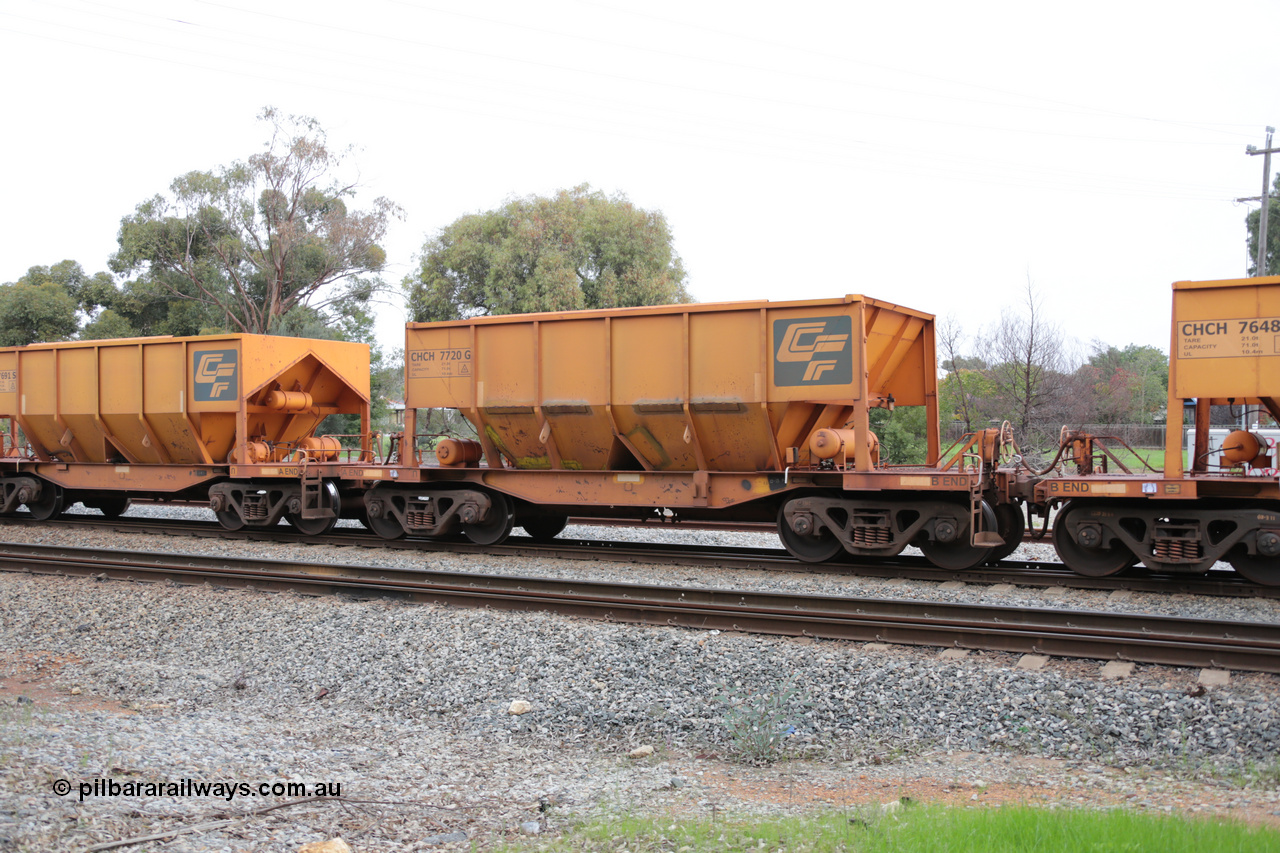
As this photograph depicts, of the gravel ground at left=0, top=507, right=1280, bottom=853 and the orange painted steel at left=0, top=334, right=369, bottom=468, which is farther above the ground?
the orange painted steel at left=0, top=334, right=369, bottom=468

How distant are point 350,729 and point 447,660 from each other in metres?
1.26

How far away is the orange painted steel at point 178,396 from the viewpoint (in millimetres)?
14719

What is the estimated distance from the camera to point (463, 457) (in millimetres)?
12922

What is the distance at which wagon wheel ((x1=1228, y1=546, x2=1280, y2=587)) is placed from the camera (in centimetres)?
870

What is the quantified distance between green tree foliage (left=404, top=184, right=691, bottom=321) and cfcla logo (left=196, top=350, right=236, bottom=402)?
17018 mm

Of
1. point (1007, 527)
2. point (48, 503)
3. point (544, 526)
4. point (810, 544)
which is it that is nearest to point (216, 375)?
point (48, 503)

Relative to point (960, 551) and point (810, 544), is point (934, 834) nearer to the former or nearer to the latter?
point (960, 551)

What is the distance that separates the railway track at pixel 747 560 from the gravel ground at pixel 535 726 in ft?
1.91

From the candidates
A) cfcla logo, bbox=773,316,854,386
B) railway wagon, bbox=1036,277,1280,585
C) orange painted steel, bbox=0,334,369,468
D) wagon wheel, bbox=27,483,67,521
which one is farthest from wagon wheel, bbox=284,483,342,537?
railway wagon, bbox=1036,277,1280,585

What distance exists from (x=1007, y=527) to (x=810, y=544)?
232cm

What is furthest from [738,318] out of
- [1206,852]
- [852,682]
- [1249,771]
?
[1206,852]

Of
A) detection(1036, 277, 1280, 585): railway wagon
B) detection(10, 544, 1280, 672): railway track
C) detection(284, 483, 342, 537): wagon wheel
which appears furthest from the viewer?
detection(284, 483, 342, 537): wagon wheel

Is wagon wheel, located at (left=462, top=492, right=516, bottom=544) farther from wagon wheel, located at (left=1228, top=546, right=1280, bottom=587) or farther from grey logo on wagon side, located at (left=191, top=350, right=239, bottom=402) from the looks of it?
wagon wheel, located at (left=1228, top=546, right=1280, bottom=587)

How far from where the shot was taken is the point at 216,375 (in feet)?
48.2
